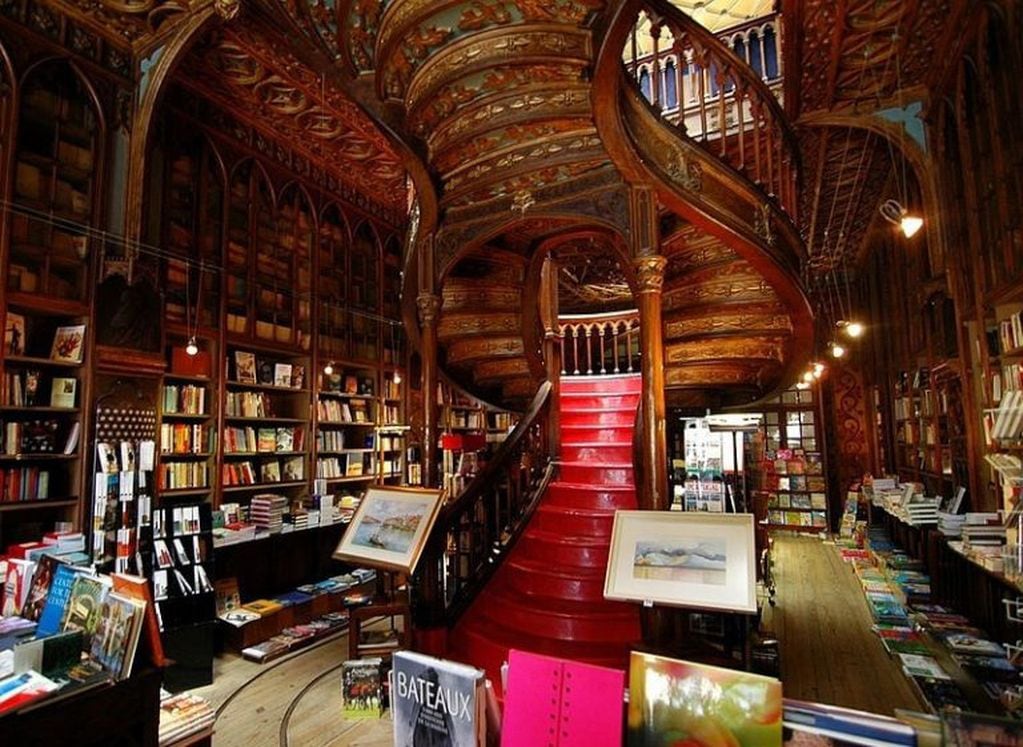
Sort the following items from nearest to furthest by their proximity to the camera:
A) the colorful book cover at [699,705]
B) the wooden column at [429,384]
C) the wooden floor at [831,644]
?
1. the colorful book cover at [699,705]
2. the wooden floor at [831,644]
3. the wooden column at [429,384]

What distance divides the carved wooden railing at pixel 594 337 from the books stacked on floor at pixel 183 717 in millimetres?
4553

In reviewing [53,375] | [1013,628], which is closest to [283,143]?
[53,375]

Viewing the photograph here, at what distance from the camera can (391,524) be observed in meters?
3.01

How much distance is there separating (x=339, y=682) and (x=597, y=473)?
7.42 ft

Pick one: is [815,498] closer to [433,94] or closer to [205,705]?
[433,94]

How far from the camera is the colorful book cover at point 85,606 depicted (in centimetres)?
166

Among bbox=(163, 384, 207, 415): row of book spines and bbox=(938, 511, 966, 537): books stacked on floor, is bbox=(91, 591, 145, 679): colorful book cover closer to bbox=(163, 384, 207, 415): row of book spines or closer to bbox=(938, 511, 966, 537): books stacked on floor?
bbox=(163, 384, 207, 415): row of book spines

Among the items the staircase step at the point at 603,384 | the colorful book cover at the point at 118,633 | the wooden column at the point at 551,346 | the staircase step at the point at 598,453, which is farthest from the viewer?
the staircase step at the point at 603,384

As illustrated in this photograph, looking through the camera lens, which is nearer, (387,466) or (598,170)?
(598,170)

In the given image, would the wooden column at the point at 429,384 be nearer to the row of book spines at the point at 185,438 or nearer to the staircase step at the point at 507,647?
the staircase step at the point at 507,647

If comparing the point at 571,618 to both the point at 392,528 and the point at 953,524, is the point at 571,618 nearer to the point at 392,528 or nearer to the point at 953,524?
the point at 392,528

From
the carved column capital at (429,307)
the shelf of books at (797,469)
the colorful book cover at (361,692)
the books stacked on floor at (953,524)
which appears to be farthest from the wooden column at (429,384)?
the shelf of books at (797,469)

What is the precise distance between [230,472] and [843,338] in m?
9.64

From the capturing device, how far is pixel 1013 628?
346 centimetres
